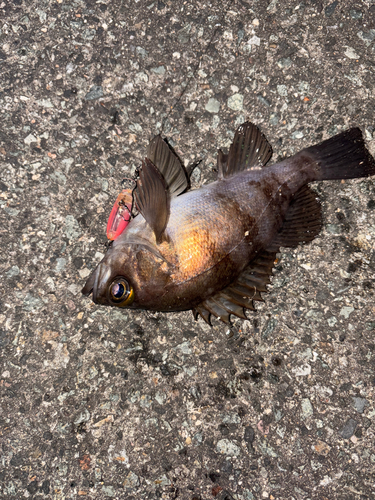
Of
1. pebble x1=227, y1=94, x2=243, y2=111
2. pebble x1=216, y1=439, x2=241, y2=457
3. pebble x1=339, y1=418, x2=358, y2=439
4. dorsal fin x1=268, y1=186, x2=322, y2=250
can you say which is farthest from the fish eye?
pebble x1=339, y1=418, x2=358, y2=439

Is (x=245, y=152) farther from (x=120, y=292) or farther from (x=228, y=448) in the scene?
(x=228, y=448)

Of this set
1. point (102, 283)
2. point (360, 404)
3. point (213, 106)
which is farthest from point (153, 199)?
point (360, 404)

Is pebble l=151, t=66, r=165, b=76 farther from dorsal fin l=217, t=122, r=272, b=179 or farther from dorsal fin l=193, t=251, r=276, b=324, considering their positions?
dorsal fin l=193, t=251, r=276, b=324

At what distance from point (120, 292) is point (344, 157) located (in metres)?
2.15

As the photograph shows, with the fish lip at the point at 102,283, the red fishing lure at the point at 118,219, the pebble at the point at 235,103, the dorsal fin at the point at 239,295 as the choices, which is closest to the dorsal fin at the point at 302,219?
the dorsal fin at the point at 239,295

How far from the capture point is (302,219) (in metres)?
2.99

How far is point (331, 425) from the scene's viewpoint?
2.88 metres

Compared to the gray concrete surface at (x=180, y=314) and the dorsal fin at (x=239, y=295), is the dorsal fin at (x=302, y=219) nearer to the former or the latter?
the gray concrete surface at (x=180, y=314)

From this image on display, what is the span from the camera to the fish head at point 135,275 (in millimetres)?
2459

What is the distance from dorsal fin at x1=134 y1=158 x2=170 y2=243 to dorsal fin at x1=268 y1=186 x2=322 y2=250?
1.02 metres

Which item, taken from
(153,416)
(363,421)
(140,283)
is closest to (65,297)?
(140,283)

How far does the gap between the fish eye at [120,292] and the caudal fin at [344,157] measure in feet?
6.04

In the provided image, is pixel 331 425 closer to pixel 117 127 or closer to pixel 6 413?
pixel 6 413

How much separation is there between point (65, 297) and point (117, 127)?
62.5 inches
